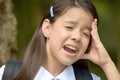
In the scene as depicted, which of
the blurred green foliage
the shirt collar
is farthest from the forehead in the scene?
the blurred green foliage

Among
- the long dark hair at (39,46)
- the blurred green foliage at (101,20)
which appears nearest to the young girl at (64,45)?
the long dark hair at (39,46)

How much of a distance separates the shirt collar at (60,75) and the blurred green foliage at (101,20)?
2.19 m

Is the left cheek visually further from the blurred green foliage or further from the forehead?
the blurred green foliage

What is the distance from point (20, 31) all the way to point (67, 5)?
8.48ft

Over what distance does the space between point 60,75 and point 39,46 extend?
18cm

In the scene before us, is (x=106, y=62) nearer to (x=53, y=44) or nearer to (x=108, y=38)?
(x=53, y=44)

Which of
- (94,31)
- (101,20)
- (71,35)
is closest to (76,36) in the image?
(71,35)

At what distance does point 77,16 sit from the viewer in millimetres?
2197

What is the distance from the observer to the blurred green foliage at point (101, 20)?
4688mm

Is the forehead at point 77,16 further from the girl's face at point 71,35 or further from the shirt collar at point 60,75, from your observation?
the shirt collar at point 60,75

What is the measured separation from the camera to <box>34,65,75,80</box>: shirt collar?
230 cm

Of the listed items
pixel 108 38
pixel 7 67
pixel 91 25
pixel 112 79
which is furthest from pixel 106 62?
pixel 108 38

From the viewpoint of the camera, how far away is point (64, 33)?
2.19 m

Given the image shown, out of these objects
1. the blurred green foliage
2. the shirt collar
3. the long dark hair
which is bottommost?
the blurred green foliage
